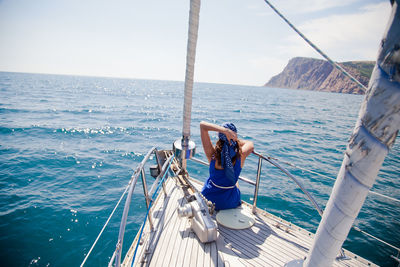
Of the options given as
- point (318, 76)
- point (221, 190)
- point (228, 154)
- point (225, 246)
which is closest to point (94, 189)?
point (221, 190)

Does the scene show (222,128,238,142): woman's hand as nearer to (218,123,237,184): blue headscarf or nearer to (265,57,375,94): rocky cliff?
(218,123,237,184): blue headscarf

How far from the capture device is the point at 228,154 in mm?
3143

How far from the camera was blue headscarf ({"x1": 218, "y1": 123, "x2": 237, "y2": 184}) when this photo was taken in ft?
10.3

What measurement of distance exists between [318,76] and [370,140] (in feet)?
604

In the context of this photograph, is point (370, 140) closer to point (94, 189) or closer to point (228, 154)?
point (228, 154)

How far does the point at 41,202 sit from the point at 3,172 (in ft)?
14.4

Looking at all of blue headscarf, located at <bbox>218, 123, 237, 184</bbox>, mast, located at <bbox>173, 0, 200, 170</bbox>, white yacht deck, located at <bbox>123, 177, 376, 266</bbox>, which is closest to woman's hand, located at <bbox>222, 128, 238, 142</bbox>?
blue headscarf, located at <bbox>218, 123, 237, 184</bbox>

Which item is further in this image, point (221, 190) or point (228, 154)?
point (221, 190)

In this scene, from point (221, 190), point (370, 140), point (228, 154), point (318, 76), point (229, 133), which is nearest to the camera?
point (370, 140)

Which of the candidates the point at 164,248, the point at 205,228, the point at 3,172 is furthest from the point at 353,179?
the point at 3,172

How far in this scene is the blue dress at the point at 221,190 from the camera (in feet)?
11.1

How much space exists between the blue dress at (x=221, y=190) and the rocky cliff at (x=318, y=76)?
152236mm

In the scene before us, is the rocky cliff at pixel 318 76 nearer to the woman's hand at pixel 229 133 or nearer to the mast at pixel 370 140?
the woman's hand at pixel 229 133

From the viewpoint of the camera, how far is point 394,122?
0.88m
